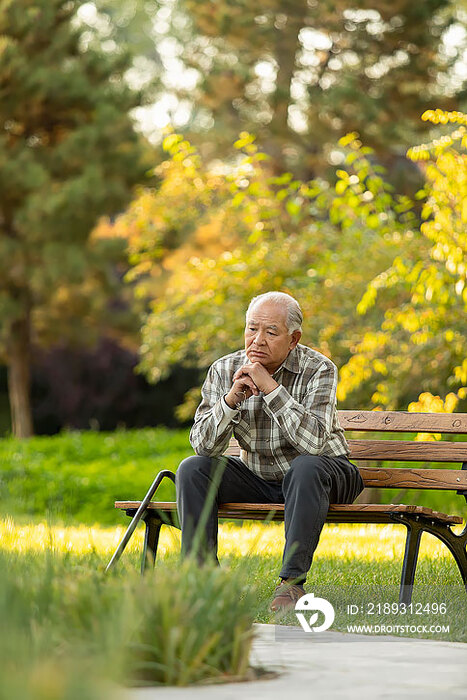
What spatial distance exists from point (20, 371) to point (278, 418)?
1498cm

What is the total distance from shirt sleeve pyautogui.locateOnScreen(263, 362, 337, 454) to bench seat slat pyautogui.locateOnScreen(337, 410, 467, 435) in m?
0.43

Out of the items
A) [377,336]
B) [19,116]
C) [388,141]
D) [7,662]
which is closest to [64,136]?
[19,116]

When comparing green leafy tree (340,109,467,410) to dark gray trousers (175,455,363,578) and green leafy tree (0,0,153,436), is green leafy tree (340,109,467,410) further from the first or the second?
green leafy tree (0,0,153,436)

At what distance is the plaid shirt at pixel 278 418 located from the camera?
4.29m

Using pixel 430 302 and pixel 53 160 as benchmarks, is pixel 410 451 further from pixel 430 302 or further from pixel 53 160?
pixel 53 160

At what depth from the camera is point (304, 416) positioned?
4270 millimetres

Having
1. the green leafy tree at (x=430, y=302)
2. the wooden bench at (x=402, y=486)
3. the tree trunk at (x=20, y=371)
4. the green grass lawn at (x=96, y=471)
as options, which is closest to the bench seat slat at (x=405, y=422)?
the wooden bench at (x=402, y=486)

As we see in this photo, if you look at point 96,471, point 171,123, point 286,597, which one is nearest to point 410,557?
point 286,597

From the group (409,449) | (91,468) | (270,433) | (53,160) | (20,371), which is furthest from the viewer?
(20,371)

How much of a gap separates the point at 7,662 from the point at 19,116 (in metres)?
17.5

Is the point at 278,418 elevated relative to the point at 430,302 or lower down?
elevated

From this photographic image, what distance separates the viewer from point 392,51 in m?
18.3

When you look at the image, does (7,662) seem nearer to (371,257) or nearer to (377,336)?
(377,336)
